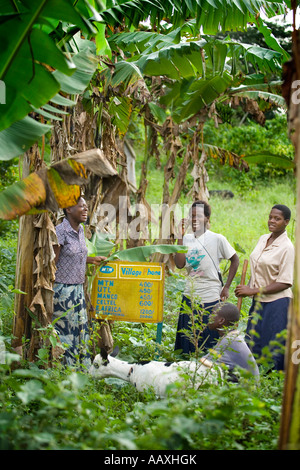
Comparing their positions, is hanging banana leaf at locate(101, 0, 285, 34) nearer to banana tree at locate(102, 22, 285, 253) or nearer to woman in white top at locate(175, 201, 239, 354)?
banana tree at locate(102, 22, 285, 253)

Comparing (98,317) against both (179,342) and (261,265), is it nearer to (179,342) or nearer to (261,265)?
(179,342)

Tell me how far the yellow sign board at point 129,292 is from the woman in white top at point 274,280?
0.78m

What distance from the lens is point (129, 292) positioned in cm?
507

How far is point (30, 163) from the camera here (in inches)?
180

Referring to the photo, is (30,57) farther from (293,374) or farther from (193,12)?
(193,12)

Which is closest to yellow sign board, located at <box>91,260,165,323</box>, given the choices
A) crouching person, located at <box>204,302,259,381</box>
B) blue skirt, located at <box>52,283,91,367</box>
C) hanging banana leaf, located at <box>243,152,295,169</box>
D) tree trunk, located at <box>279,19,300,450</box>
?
blue skirt, located at <box>52,283,91,367</box>

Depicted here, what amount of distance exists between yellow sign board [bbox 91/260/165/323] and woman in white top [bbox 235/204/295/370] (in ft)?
2.57

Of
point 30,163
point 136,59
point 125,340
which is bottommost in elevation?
point 125,340

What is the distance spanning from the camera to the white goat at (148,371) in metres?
3.55

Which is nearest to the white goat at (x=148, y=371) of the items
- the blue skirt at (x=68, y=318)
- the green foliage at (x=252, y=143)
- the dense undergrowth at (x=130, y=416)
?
the dense undergrowth at (x=130, y=416)

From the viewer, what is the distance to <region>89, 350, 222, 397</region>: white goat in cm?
355

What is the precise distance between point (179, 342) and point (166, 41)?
135 inches

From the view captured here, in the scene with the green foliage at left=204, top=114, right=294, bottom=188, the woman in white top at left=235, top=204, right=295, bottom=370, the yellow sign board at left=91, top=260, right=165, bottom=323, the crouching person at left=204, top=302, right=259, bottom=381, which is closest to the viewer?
the crouching person at left=204, top=302, right=259, bottom=381
